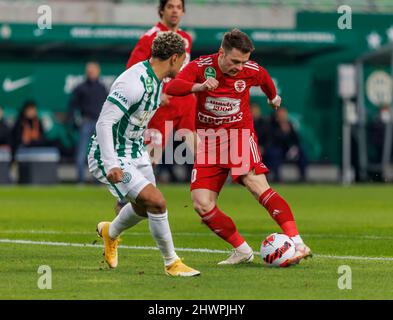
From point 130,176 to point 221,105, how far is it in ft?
5.25

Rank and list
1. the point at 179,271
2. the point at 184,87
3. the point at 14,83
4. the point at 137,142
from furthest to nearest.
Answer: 1. the point at 14,83
2. the point at 184,87
3. the point at 137,142
4. the point at 179,271

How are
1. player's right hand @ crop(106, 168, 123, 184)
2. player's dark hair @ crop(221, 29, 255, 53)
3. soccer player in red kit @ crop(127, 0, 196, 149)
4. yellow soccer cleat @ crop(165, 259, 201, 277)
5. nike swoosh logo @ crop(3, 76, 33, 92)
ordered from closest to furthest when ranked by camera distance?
player's right hand @ crop(106, 168, 123, 184)
yellow soccer cleat @ crop(165, 259, 201, 277)
player's dark hair @ crop(221, 29, 255, 53)
soccer player in red kit @ crop(127, 0, 196, 149)
nike swoosh logo @ crop(3, 76, 33, 92)

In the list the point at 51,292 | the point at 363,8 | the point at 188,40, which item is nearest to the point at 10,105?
the point at 363,8

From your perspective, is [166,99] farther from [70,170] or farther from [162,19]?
[70,170]

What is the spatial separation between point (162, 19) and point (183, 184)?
15.6 m

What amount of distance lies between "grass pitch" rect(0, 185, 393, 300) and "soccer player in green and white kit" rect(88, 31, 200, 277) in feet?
1.41

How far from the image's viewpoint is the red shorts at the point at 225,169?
10922 mm

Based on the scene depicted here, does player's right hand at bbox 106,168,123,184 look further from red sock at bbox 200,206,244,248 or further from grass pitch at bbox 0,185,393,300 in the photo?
red sock at bbox 200,206,244,248

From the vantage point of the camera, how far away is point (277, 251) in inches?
403

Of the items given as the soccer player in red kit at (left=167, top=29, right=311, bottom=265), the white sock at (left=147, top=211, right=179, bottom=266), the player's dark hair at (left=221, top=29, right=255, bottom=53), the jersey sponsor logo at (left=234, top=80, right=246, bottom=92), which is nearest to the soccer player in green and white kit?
the white sock at (left=147, top=211, right=179, bottom=266)

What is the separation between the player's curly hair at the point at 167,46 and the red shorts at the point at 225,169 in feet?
5.10

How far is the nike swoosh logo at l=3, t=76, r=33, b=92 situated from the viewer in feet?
99.7

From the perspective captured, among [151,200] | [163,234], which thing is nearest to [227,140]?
[151,200]

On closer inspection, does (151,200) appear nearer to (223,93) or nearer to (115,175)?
(115,175)
